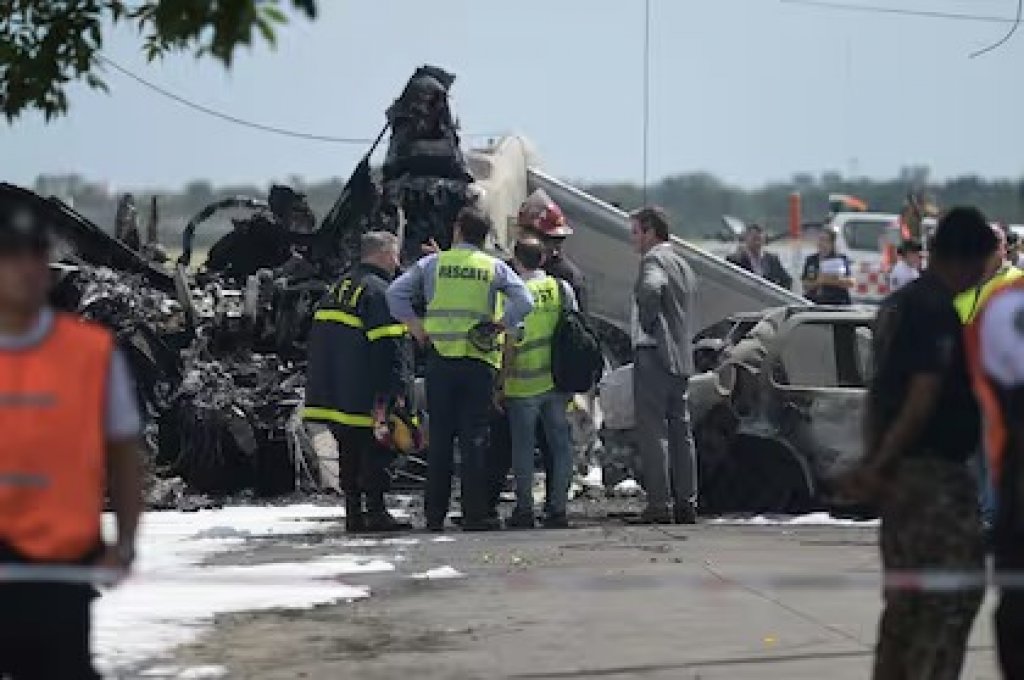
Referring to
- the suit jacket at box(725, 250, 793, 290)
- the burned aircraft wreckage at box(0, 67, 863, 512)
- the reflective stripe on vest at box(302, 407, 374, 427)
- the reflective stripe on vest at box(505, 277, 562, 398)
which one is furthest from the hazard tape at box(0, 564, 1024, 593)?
the suit jacket at box(725, 250, 793, 290)

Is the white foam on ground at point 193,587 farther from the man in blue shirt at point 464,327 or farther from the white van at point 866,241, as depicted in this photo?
the white van at point 866,241

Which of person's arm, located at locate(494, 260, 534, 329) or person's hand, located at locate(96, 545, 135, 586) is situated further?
person's arm, located at locate(494, 260, 534, 329)

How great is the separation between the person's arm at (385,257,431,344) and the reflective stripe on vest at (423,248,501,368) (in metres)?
0.06

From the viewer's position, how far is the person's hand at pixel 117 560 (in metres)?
5.31

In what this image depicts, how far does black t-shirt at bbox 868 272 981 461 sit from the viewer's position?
650cm

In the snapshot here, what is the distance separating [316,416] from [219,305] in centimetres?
367

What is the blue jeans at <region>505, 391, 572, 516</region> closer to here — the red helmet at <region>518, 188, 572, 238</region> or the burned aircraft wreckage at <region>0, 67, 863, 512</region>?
the burned aircraft wreckage at <region>0, 67, 863, 512</region>

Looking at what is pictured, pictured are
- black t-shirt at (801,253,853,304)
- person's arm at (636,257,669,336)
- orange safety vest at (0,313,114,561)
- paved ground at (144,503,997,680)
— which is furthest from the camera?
black t-shirt at (801,253,853,304)

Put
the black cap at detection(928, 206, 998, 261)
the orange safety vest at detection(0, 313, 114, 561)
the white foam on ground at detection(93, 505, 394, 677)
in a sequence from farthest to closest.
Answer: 1. the white foam on ground at detection(93, 505, 394, 677)
2. the black cap at detection(928, 206, 998, 261)
3. the orange safety vest at detection(0, 313, 114, 561)

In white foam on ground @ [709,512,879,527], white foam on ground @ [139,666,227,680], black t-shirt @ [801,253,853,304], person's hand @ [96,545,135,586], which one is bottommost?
white foam on ground @ [139,666,227,680]

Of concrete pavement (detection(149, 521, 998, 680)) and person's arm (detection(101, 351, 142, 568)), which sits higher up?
person's arm (detection(101, 351, 142, 568))

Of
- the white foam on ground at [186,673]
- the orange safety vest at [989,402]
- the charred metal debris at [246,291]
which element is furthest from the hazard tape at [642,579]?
the charred metal debris at [246,291]

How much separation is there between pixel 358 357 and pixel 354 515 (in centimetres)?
94

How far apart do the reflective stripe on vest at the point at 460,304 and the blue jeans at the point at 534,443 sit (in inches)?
23.1
